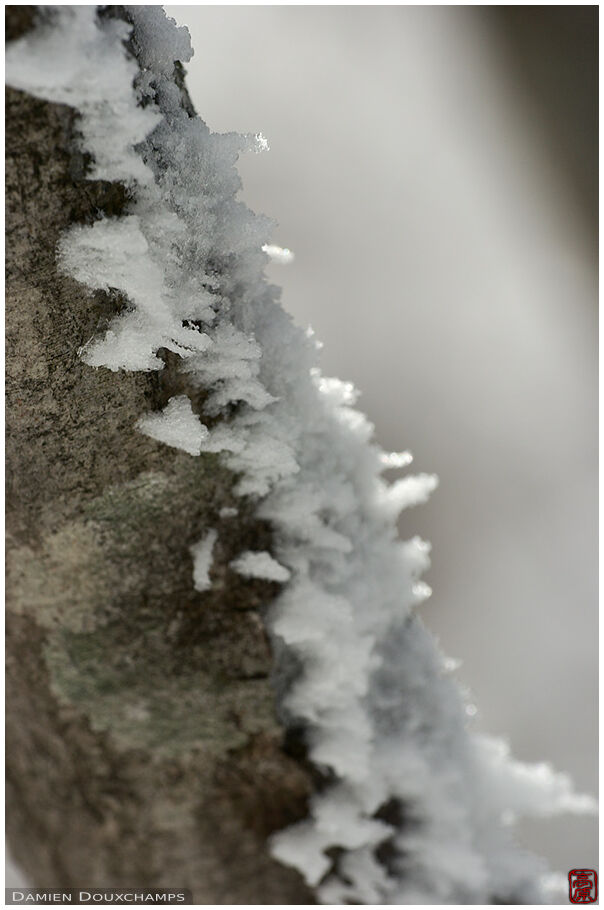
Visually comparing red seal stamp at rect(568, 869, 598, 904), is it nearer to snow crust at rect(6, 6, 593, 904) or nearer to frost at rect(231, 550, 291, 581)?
snow crust at rect(6, 6, 593, 904)

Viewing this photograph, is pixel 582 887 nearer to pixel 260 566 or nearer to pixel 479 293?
pixel 260 566

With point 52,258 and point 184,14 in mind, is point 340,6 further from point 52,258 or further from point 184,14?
point 52,258

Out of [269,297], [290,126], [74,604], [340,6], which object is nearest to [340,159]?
[290,126]

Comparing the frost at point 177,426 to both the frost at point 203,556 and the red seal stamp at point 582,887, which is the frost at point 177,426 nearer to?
the frost at point 203,556

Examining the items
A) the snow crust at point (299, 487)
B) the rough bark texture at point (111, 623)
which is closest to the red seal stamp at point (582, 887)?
the snow crust at point (299, 487)

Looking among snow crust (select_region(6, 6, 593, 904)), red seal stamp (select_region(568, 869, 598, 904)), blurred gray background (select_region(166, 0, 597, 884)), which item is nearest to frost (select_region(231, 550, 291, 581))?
snow crust (select_region(6, 6, 593, 904))

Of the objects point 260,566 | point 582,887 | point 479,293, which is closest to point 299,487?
point 260,566
